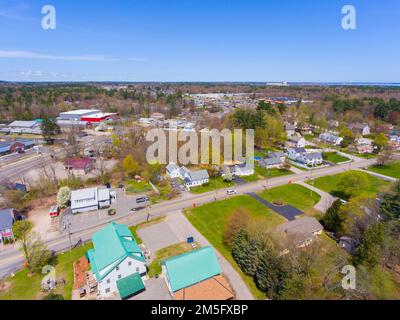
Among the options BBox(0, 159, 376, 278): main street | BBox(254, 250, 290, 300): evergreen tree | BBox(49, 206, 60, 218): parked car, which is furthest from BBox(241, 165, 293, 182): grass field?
BBox(49, 206, 60, 218): parked car

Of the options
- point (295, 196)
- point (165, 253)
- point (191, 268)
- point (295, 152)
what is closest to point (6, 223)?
point (165, 253)

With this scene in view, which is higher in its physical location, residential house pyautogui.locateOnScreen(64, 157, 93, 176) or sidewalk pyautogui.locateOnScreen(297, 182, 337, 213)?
residential house pyautogui.locateOnScreen(64, 157, 93, 176)

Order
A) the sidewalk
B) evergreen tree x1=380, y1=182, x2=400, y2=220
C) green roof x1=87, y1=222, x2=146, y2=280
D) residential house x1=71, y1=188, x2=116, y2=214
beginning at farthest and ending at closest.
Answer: the sidewalk < residential house x1=71, y1=188, x2=116, y2=214 < evergreen tree x1=380, y1=182, x2=400, y2=220 < green roof x1=87, y1=222, x2=146, y2=280

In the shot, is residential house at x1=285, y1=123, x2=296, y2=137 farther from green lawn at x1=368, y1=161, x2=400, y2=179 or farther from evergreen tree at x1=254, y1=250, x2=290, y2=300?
evergreen tree at x1=254, y1=250, x2=290, y2=300

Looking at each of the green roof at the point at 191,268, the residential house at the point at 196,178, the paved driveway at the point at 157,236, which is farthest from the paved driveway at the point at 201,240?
the residential house at the point at 196,178

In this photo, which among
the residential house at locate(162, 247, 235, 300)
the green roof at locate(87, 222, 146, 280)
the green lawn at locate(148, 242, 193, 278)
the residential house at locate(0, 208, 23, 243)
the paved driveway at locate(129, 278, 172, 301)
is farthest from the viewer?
the residential house at locate(0, 208, 23, 243)

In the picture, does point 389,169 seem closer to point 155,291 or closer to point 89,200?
point 155,291

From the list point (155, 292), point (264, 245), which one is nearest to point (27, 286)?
point (155, 292)
